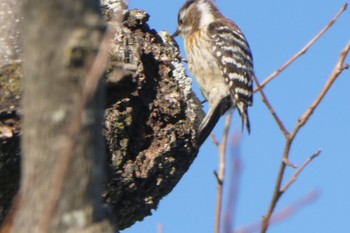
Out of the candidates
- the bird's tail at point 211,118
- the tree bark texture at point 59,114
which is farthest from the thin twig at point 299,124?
the bird's tail at point 211,118

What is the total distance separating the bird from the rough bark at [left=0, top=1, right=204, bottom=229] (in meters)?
Result: 1.53

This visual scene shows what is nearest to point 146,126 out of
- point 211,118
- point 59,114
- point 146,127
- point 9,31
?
point 146,127

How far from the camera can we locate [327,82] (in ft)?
5.85

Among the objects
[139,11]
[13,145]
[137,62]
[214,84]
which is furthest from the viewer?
[214,84]

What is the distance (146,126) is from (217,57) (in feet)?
8.53

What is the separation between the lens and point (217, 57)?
644 cm

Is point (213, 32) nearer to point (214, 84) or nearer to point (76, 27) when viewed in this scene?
point (214, 84)

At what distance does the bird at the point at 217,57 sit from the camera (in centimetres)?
607

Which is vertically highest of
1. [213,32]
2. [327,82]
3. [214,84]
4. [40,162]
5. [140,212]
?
[213,32]

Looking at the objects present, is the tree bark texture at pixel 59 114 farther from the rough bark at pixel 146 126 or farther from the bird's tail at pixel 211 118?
the bird's tail at pixel 211 118

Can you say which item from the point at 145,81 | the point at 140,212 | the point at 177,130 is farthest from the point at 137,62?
the point at 140,212

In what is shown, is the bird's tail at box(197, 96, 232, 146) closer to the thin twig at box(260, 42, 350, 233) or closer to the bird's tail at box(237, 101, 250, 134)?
the bird's tail at box(237, 101, 250, 134)

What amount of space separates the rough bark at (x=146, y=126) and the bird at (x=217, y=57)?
153cm

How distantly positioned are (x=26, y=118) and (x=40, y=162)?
0.07m
